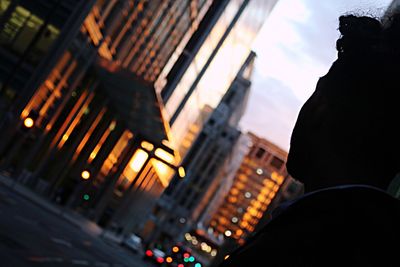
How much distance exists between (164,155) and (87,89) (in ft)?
43.1

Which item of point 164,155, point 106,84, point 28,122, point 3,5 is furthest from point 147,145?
point 3,5

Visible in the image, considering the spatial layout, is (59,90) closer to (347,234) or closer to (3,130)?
(3,130)

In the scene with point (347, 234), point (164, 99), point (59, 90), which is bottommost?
point (347, 234)

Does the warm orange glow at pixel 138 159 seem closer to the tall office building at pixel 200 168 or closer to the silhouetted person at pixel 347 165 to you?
the tall office building at pixel 200 168

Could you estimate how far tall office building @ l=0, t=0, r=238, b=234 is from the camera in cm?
3294

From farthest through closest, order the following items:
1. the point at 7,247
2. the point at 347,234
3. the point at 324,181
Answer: the point at 7,247
the point at 324,181
the point at 347,234

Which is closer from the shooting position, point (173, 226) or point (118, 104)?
point (118, 104)

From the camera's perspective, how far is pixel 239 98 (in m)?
142

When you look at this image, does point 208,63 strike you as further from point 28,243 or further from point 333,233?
point 333,233

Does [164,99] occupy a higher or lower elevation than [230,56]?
lower

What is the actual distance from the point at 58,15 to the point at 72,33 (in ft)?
3.38

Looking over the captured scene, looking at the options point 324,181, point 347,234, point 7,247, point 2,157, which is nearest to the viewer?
point 347,234

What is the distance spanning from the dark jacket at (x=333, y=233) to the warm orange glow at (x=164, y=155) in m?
54.2

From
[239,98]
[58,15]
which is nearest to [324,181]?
[58,15]
